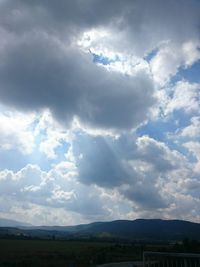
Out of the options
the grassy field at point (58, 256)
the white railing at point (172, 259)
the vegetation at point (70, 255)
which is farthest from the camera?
the vegetation at point (70, 255)

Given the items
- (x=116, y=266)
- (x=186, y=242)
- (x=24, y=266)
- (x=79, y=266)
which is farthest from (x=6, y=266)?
(x=186, y=242)

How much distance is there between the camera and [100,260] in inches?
2270

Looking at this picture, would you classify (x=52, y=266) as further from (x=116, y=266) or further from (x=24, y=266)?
(x=116, y=266)

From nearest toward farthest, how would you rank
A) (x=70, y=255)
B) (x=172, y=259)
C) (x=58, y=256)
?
(x=172, y=259), (x=58, y=256), (x=70, y=255)

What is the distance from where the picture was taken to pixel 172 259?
1354 cm

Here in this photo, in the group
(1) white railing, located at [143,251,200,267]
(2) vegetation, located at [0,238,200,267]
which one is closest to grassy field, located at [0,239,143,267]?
(2) vegetation, located at [0,238,200,267]

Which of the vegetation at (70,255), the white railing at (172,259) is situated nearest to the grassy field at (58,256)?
the vegetation at (70,255)

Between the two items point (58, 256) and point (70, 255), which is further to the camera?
point (70, 255)

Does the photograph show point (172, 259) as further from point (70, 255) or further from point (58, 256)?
point (70, 255)

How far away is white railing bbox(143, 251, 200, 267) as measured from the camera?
12930 mm

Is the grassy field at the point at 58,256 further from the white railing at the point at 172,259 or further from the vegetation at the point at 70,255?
the white railing at the point at 172,259

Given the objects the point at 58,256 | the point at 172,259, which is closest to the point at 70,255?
the point at 58,256

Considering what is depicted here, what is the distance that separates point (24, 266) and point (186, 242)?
39135mm

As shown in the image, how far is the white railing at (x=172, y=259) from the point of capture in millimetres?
12930
